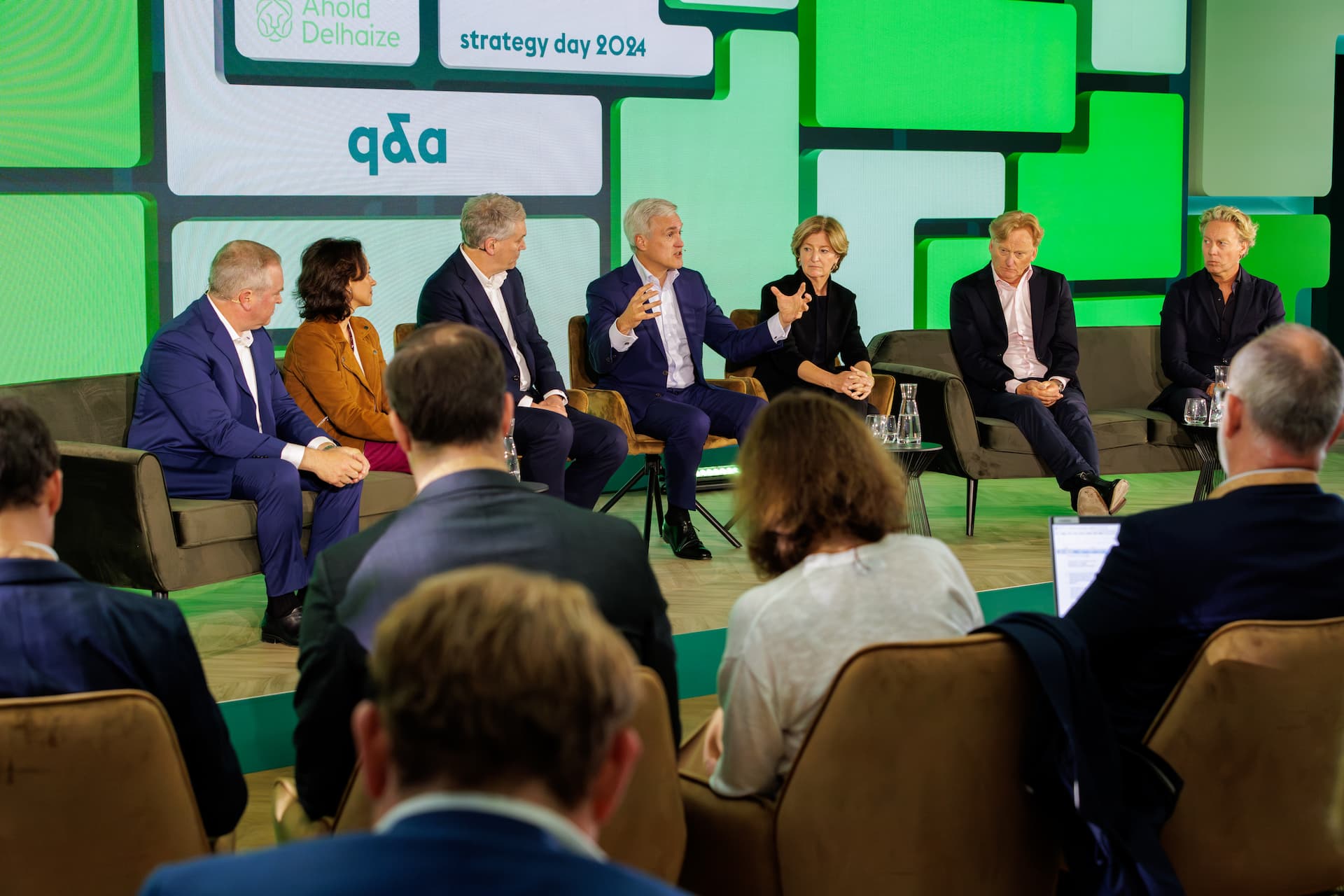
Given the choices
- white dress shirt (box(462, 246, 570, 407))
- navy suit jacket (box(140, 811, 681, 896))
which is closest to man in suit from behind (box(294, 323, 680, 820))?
navy suit jacket (box(140, 811, 681, 896))

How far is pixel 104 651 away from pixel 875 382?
4.40 meters

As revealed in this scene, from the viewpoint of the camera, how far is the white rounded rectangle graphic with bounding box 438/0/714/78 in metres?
6.12

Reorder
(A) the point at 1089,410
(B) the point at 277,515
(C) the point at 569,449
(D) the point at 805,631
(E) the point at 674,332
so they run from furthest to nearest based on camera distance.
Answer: (A) the point at 1089,410 < (E) the point at 674,332 < (C) the point at 569,449 < (B) the point at 277,515 < (D) the point at 805,631

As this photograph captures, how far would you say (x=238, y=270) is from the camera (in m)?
4.30

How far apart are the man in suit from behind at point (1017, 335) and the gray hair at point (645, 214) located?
1.32 metres

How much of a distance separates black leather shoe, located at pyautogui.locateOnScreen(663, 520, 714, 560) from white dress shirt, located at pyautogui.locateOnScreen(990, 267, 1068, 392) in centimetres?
168

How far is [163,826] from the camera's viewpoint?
1.74 meters

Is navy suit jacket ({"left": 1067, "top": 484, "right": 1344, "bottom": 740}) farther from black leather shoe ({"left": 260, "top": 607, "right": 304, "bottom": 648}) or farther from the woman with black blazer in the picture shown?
the woman with black blazer

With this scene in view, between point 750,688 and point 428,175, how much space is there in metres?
4.59

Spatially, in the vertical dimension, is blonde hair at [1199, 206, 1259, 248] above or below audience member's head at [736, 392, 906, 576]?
above

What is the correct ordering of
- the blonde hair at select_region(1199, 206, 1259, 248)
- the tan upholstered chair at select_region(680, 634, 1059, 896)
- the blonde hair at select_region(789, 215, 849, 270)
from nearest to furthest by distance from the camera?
the tan upholstered chair at select_region(680, 634, 1059, 896), the blonde hair at select_region(789, 215, 849, 270), the blonde hair at select_region(1199, 206, 1259, 248)

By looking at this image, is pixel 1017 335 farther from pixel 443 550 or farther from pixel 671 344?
pixel 443 550

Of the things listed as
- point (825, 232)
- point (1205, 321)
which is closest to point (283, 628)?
point (825, 232)

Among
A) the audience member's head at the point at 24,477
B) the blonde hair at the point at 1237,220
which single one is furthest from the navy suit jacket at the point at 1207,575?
the blonde hair at the point at 1237,220
